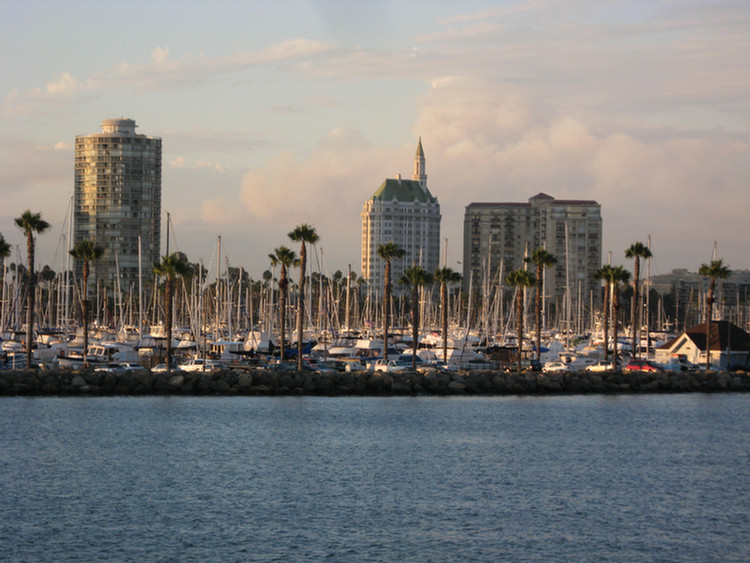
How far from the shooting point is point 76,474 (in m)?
43.5

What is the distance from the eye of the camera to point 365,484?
42.7 meters

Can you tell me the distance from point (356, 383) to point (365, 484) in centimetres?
3845

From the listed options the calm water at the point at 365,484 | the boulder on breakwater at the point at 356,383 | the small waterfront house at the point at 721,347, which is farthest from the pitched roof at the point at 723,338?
the calm water at the point at 365,484

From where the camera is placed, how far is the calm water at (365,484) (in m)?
32.4

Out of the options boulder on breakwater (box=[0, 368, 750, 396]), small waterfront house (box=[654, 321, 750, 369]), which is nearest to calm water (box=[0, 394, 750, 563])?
boulder on breakwater (box=[0, 368, 750, 396])

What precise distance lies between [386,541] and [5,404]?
139 ft

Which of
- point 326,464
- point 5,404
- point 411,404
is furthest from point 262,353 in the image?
point 326,464

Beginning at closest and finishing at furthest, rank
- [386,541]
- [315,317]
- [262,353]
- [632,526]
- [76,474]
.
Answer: [386,541] < [632,526] < [76,474] < [262,353] < [315,317]

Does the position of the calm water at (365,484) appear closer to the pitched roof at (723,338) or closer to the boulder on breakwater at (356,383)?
the boulder on breakwater at (356,383)

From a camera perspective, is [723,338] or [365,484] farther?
[723,338]

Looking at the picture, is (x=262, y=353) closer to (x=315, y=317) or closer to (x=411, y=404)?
(x=411, y=404)

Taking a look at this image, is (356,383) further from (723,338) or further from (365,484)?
(723,338)

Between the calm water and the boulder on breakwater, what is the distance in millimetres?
5253

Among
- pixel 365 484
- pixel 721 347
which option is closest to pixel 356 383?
pixel 365 484
